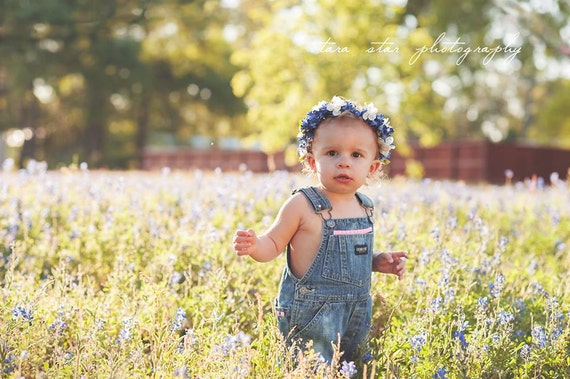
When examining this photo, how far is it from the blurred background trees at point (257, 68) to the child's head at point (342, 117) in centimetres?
500

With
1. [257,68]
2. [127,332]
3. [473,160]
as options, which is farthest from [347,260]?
[473,160]

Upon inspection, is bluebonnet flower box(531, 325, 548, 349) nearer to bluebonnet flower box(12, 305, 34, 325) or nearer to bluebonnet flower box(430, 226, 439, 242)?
bluebonnet flower box(430, 226, 439, 242)

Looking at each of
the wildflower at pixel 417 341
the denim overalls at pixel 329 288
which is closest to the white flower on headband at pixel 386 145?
the denim overalls at pixel 329 288

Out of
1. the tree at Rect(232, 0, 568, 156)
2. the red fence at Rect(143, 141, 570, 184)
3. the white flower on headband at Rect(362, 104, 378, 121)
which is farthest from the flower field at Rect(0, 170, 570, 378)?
the red fence at Rect(143, 141, 570, 184)

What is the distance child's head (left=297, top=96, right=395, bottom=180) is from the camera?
11.8ft

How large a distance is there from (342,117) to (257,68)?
62.3 ft

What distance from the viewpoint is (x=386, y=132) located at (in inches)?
145

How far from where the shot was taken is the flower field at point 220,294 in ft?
10.8

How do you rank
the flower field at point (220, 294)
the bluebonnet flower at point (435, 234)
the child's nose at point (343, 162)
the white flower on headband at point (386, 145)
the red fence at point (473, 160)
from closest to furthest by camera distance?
the flower field at point (220, 294) → the child's nose at point (343, 162) → the white flower on headband at point (386, 145) → the bluebonnet flower at point (435, 234) → the red fence at point (473, 160)

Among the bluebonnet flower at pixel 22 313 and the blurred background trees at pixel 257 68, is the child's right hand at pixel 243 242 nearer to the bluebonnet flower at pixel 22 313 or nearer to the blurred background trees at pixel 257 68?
the bluebonnet flower at pixel 22 313

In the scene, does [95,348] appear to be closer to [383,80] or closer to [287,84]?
[383,80]

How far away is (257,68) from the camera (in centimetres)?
2228

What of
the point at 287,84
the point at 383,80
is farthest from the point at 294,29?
the point at 383,80

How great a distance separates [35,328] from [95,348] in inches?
16.5
